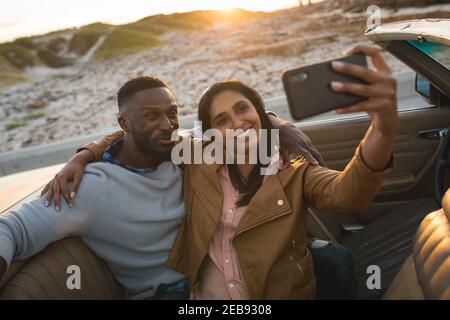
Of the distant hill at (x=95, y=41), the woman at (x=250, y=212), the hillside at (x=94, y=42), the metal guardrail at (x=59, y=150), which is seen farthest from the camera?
the distant hill at (x=95, y=41)

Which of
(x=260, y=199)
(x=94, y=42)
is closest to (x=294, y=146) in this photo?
(x=260, y=199)

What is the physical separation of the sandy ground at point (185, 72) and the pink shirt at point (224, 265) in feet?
30.1

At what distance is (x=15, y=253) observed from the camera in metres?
1.68

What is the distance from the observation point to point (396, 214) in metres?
2.94

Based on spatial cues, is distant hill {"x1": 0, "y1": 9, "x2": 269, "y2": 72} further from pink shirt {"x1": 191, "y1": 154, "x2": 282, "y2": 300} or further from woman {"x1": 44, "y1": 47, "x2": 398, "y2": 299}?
pink shirt {"x1": 191, "y1": 154, "x2": 282, "y2": 300}

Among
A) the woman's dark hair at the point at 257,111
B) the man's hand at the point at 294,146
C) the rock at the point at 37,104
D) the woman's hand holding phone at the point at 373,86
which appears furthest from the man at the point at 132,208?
the rock at the point at 37,104

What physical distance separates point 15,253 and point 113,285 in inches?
21.4

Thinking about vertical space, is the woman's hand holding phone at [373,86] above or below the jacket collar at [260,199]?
above

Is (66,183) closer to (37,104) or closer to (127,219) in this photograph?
(127,219)

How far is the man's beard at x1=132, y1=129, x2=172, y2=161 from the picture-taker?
2.16 m

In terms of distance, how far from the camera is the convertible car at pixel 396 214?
1.59 meters

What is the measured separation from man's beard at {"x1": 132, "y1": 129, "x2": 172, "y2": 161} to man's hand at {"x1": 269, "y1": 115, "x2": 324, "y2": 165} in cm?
59

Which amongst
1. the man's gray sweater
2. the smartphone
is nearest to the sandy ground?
the man's gray sweater

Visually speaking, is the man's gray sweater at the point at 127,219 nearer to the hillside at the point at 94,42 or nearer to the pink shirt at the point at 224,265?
the pink shirt at the point at 224,265
